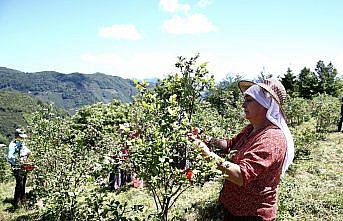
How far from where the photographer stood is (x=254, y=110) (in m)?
2.23

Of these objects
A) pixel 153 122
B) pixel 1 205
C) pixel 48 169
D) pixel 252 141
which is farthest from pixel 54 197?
pixel 1 205

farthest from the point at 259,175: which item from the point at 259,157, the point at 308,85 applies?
the point at 308,85

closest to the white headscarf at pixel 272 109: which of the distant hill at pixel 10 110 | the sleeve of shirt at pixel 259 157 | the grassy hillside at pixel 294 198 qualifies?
the sleeve of shirt at pixel 259 157

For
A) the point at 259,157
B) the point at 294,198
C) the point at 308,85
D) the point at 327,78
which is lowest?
the point at 294,198

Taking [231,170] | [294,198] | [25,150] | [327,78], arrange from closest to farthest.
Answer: [231,170], [294,198], [25,150], [327,78]

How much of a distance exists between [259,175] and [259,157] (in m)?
0.16

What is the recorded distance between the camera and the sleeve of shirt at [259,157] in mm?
1955

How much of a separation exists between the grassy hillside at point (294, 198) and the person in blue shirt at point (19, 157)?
338mm

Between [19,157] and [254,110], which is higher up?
[254,110]

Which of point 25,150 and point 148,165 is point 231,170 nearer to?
point 148,165

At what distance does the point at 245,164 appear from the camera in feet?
6.48

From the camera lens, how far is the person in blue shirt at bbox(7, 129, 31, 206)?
18.9ft

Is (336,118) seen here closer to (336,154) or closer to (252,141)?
(336,154)

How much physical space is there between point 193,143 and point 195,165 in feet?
0.58
